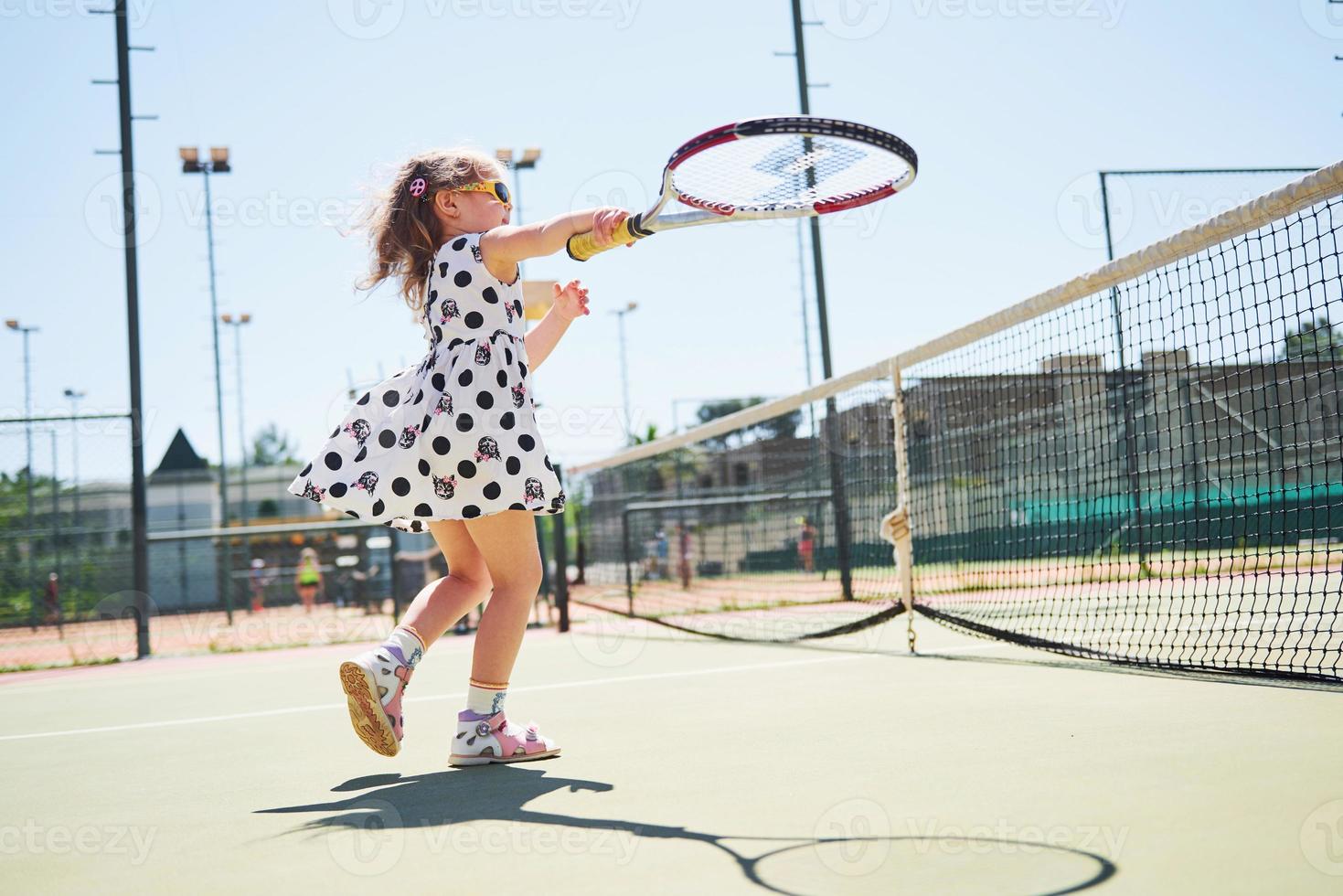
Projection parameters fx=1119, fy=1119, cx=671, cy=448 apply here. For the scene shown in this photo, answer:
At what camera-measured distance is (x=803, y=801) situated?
1970 mm

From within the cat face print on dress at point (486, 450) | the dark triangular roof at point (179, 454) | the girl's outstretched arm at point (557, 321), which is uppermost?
the dark triangular roof at point (179, 454)

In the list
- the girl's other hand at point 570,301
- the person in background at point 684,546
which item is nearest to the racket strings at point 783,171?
the girl's other hand at point 570,301

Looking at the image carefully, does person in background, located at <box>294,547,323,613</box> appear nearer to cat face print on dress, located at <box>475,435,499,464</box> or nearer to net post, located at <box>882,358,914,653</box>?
net post, located at <box>882,358,914,653</box>

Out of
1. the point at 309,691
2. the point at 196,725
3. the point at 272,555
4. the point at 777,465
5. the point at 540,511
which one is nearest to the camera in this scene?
the point at 540,511

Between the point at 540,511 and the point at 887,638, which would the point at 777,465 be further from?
the point at 540,511

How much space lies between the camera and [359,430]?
9.24 feet

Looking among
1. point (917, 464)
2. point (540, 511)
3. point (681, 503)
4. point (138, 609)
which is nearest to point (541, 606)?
point (681, 503)

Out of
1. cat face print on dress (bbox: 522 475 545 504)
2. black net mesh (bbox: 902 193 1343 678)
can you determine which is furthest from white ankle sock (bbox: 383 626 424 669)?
black net mesh (bbox: 902 193 1343 678)

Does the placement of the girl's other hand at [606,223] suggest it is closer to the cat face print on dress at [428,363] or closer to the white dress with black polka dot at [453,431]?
the white dress with black polka dot at [453,431]

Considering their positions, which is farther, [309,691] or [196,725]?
[309,691]

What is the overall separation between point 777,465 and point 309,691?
633 centimetres

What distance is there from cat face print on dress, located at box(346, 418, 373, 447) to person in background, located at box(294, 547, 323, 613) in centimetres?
1246

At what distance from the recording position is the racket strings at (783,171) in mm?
2572

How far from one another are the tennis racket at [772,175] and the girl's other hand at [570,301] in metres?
0.51
